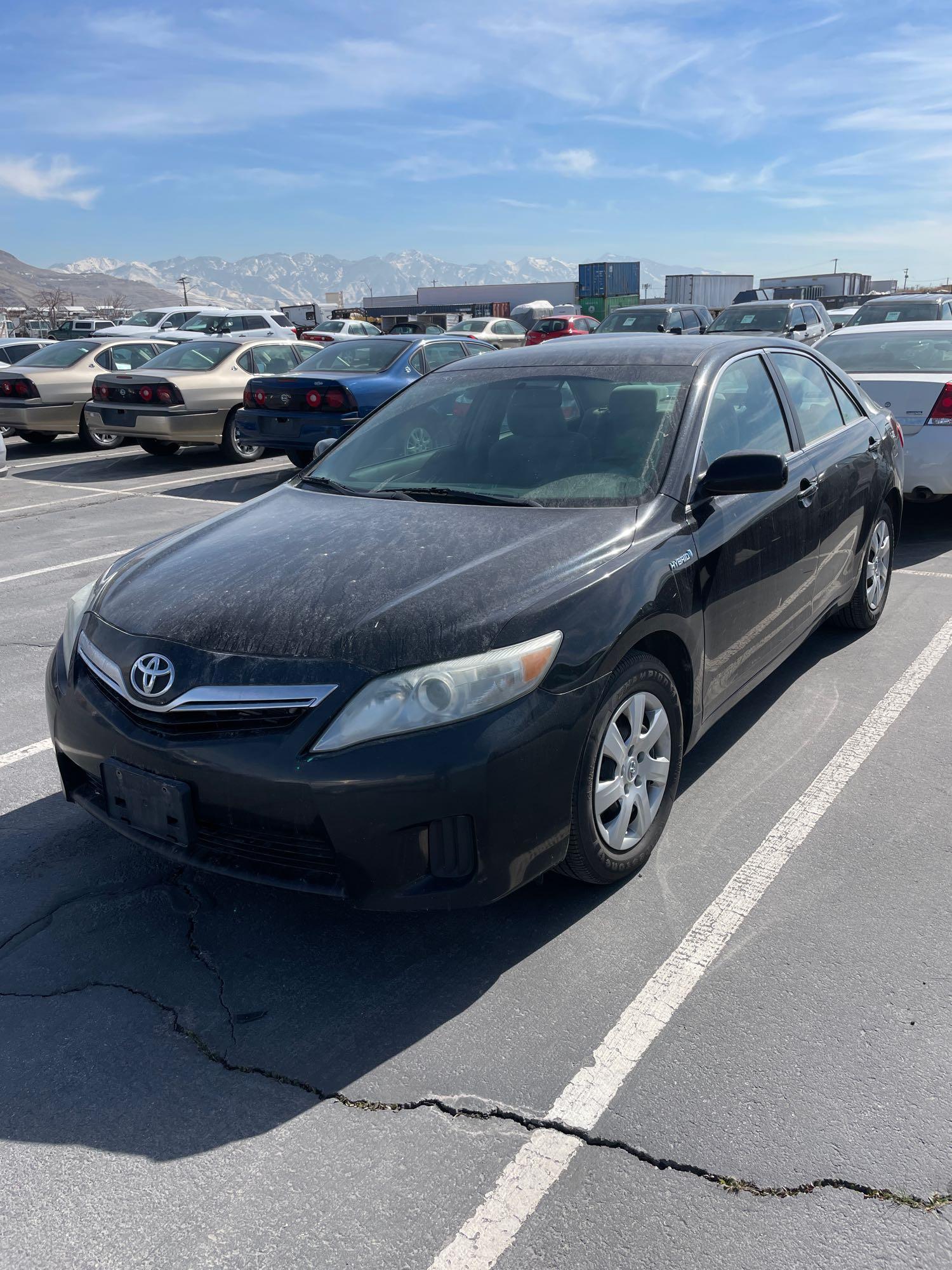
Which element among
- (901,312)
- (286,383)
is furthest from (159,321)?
(901,312)

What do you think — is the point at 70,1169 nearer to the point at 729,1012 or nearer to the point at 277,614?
the point at 277,614

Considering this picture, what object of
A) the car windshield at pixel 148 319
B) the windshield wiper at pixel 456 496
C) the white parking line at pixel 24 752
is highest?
the car windshield at pixel 148 319

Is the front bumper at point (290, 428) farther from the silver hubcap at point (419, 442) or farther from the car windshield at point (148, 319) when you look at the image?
the car windshield at point (148, 319)

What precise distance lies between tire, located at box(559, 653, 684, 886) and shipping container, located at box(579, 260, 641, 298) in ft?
218

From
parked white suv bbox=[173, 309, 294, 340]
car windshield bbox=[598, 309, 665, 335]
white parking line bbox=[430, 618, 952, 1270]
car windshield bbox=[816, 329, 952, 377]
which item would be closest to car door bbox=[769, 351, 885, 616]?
white parking line bbox=[430, 618, 952, 1270]

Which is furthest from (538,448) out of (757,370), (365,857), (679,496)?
(365,857)

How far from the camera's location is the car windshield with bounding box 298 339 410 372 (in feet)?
36.6

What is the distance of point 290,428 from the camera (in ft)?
34.7

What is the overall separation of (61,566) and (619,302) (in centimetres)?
5897

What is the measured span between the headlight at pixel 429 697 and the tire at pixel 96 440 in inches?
512

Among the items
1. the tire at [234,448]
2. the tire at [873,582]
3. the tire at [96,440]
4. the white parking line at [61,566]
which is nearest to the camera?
the tire at [873,582]

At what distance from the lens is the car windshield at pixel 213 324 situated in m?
21.6

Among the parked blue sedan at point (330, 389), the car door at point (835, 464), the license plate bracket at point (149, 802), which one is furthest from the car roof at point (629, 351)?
the parked blue sedan at point (330, 389)

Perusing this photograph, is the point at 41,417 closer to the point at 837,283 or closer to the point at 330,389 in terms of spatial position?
the point at 330,389
